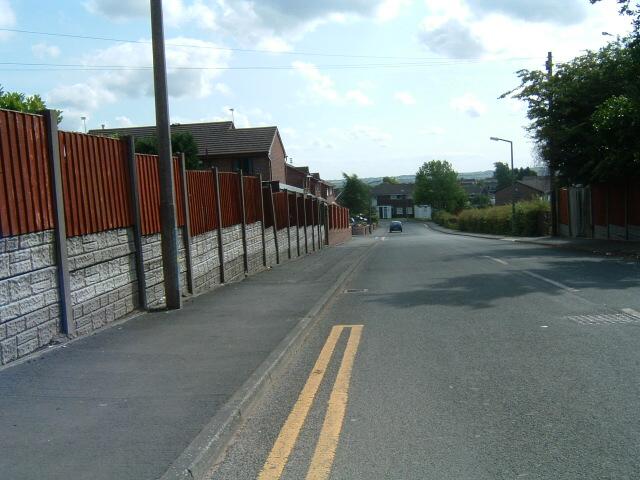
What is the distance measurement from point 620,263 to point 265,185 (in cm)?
1119

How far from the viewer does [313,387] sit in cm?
620

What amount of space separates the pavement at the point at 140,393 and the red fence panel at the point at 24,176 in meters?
1.50

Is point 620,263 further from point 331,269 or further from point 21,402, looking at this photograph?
point 21,402

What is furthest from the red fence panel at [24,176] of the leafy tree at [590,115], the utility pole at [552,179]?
the utility pole at [552,179]

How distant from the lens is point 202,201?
44.4 feet

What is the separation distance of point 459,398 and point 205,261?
8.65 meters

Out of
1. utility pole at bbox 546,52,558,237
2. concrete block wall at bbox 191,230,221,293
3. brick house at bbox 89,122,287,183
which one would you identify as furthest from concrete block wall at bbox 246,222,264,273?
brick house at bbox 89,122,287,183

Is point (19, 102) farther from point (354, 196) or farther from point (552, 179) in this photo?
point (354, 196)

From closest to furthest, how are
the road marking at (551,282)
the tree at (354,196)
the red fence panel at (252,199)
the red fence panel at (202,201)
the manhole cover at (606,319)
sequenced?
the manhole cover at (606,319) < the road marking at (551,282) < the red fence panel at (202,201) < the red fence panel at (252,199) < the tree at (354,196)

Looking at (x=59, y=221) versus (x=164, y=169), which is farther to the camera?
(x=164, y=169)

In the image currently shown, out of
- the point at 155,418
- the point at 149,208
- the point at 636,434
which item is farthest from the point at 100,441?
the point at 149,208

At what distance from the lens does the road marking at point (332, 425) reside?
426 centimetres

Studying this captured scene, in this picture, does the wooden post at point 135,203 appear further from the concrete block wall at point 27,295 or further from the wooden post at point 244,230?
the wooden post at point 244,230

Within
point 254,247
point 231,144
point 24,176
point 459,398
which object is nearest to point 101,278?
point 24,176
